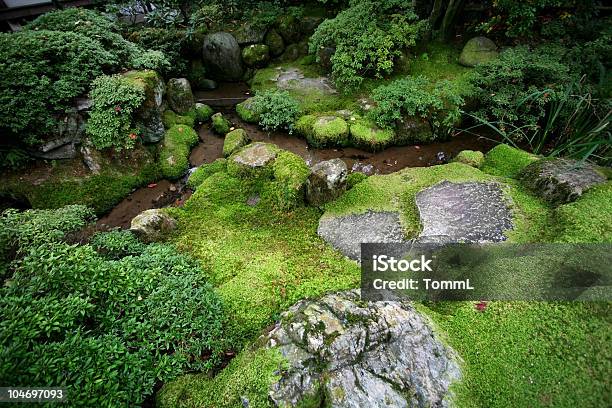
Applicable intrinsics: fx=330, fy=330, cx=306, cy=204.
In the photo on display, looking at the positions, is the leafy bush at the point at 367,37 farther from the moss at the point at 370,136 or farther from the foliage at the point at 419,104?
the moss at the point at 370,136

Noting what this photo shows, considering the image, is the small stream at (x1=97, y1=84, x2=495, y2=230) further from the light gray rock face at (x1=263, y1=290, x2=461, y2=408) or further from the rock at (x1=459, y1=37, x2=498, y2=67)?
the light gray rock face at (x1=263, y1=290, x2=461, y2=408)

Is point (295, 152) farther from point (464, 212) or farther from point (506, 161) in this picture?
point (506, 161)

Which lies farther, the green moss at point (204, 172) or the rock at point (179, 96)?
the rock at point (179, 96)

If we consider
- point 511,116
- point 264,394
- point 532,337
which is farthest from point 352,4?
point 264,394

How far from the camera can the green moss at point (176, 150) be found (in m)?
7.05

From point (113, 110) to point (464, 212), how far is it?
6.49 meters

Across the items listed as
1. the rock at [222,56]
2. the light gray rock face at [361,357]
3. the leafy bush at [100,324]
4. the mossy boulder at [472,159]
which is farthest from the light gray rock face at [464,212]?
the rock at [222,56]

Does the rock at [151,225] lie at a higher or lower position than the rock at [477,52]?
lower

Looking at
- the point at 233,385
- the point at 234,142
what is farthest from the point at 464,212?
the point at 234,142

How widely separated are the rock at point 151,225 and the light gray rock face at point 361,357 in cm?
268

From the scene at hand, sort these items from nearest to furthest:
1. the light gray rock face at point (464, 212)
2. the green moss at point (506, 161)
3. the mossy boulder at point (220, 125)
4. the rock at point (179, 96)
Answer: the light gray rock face at point (464, 212)
the green moss at point (506, 161)
the mossy boulder at point (220, 125)
the rock at point (179, 96)

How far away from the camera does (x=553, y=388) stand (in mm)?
2568

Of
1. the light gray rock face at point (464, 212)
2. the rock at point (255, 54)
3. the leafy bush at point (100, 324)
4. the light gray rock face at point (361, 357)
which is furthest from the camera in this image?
Result: the rock at point (255, 54)

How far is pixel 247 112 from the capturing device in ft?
27.7
